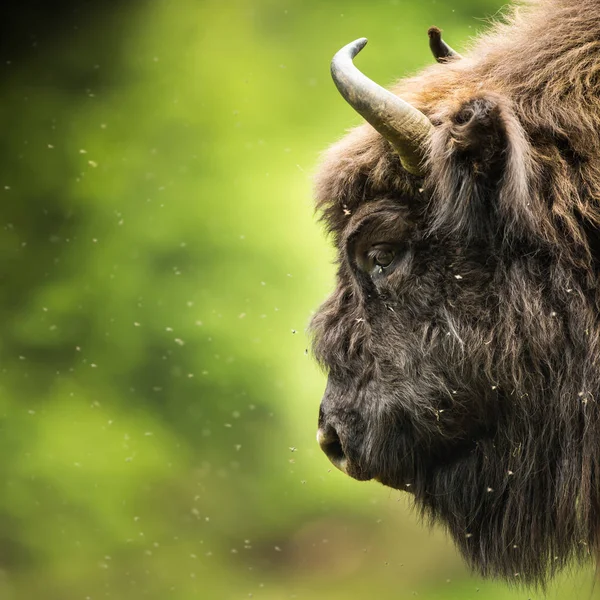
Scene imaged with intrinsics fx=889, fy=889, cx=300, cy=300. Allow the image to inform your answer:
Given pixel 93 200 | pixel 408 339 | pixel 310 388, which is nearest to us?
pixel 408 339

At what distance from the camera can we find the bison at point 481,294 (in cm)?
226

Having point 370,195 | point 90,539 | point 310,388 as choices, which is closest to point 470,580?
point 310,388

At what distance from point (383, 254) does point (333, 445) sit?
586mm

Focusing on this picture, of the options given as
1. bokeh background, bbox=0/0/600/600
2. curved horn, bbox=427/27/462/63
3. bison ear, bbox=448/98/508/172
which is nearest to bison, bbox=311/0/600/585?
bison ear, bbox=448/98/508/172

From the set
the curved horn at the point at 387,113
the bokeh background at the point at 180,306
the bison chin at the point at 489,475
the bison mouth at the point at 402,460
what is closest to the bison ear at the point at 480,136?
the curved horn at the point at 387,113

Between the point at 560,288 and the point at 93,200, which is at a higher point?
the point at 93,200

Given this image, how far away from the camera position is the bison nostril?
259 centimetres

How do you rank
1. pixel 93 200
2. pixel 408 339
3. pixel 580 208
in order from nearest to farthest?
pixel 580 208 < pixel 408 339 < pixel 93 200

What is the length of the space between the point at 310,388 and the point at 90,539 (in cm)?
179

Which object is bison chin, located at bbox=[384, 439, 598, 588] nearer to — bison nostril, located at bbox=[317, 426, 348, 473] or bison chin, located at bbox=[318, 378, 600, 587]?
bison chin, located at bbox=[318, 378, 600, 587]

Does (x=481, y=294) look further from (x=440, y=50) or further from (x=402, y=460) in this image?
(x=440, y=50)

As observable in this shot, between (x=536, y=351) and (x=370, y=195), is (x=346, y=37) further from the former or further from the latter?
(x=536, y=351)

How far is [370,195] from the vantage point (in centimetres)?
254

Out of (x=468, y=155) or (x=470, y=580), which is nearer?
(x=468, y=155)
